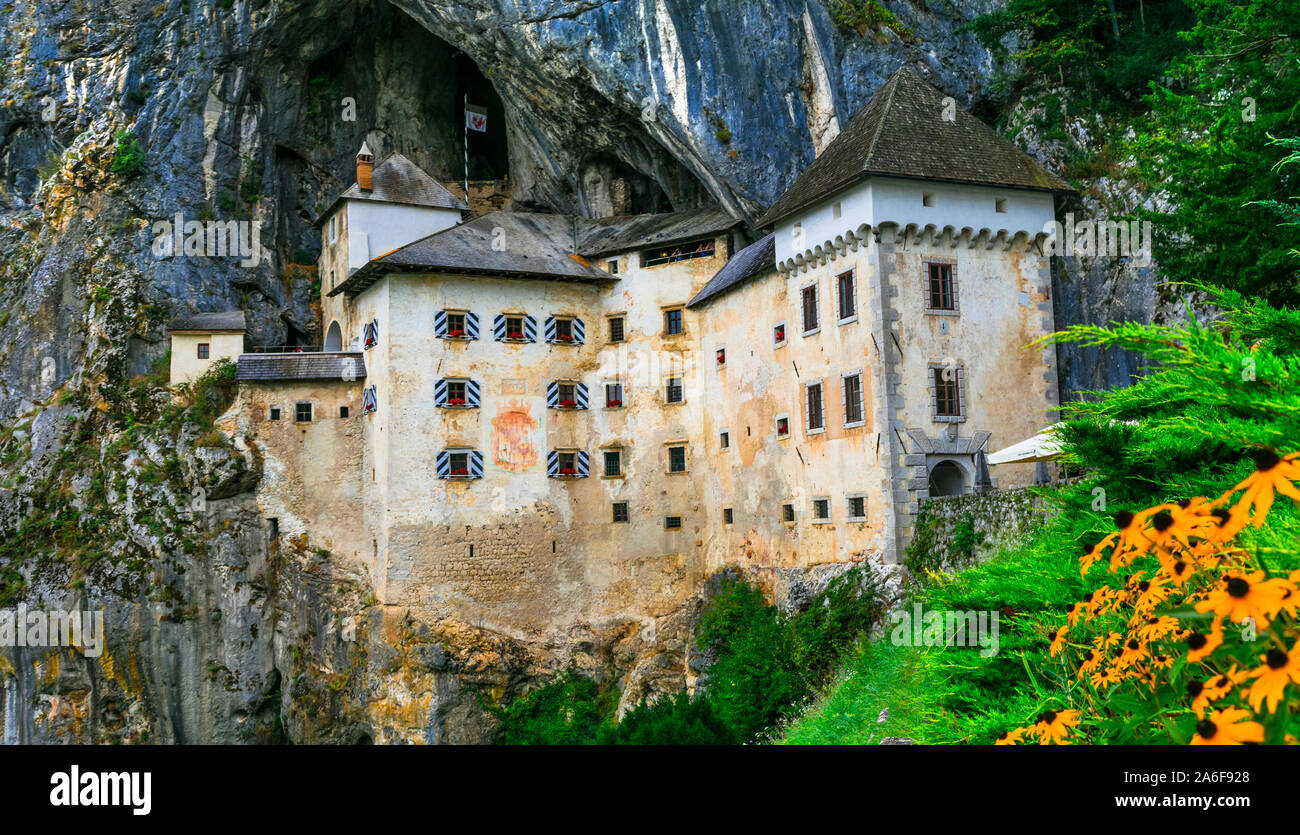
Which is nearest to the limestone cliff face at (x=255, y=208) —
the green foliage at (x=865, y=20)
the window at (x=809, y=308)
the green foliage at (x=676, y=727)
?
the green foliage at (x=865, y=20)

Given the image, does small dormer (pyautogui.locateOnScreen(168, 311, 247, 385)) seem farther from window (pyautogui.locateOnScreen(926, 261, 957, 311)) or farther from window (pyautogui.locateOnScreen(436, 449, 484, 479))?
window (pyautogui.locateOnScreen(926, 261, 957, 311))

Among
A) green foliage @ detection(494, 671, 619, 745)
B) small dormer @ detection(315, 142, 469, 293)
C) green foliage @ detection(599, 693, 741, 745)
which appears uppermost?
small dormer @ detection(315, 142, 469, 293)

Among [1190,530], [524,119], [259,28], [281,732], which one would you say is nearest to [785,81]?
[524,119]

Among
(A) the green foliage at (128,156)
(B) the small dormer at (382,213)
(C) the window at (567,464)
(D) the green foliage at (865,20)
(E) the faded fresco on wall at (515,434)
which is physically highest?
(D) the green foliage at (865,20)

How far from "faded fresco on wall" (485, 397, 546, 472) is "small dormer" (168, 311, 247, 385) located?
10550mm

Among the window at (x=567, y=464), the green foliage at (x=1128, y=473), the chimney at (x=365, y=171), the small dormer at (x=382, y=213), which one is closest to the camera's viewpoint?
the green foliage at (x=1128, y=473)

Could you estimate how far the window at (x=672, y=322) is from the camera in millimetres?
38031

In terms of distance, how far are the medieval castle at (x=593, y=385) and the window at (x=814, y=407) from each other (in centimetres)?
8

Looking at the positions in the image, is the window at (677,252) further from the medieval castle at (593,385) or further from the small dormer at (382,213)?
the small dormer at (382,213)

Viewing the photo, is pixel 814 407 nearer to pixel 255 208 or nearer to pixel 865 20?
pixel 865 20

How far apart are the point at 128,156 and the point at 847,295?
30306 mm

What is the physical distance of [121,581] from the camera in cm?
3788

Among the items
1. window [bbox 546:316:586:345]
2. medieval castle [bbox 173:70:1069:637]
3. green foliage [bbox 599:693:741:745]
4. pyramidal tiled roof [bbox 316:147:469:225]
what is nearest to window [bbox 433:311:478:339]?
medieval castle [bbox 173:70:1069:637]

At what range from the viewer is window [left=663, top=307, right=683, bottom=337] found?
125 feet
